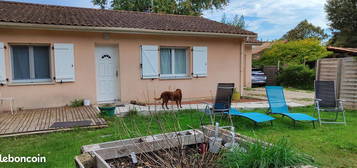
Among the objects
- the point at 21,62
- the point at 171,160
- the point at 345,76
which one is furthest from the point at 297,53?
the point at 171,160

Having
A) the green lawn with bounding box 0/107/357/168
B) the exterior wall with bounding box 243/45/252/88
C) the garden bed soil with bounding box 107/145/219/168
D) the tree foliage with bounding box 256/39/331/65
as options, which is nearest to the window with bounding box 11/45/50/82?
the green lawn with bounding box 0/107/357/168

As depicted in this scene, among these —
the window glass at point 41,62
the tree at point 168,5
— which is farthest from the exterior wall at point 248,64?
the window glass at point 41,62

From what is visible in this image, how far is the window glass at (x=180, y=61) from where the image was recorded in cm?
904

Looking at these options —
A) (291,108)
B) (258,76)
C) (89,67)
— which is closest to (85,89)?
(89,67)

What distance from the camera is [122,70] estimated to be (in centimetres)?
799

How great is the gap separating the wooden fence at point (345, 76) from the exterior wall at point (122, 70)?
3.37 m

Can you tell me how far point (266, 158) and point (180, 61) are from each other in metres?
7.41

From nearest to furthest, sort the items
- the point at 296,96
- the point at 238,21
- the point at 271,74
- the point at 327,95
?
the point at 327,95, the point at 296,96, the point at 271,74, the point at 238,21

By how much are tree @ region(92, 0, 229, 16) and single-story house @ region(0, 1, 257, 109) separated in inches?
345

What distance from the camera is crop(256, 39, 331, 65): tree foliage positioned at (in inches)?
700

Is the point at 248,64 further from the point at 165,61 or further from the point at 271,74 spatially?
the point at 165,61

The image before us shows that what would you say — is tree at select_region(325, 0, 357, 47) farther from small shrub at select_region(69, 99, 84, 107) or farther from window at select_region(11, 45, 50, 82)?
window at select_region(11, 45, 50, 82)

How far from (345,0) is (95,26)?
2407 centimetres

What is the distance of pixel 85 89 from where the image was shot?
7.61 metres
